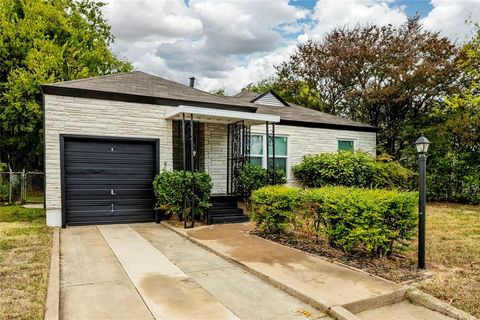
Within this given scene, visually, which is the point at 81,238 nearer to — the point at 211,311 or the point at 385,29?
the point at 211,311

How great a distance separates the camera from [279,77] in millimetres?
23047

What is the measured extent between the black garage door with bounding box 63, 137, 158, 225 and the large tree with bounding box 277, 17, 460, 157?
A: 11202 millimetres

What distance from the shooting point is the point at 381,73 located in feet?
53.2

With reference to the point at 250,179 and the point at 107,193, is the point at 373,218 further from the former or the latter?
the point at 107,193

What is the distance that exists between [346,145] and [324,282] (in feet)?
34.3

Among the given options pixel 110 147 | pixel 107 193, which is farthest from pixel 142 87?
pixel 107 193

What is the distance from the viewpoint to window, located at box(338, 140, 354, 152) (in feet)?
45.1

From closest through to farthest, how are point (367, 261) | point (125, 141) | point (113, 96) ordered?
point (367, 261)
point (113, 96)
point (125, 141)

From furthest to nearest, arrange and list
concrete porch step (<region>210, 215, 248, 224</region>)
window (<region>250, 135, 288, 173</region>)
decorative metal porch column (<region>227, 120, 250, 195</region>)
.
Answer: window (<region>250, 135, 288, 173</region>), decorative metal porch column (<region>227, 120, 250, 195</region>), concrete porch step (<region>210, 215, 248, 224</region>)

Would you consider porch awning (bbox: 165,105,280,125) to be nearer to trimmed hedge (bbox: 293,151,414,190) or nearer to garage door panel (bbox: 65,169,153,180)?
garage door panel (bbox: 65,169,153,180)

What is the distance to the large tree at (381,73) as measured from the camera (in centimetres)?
1460

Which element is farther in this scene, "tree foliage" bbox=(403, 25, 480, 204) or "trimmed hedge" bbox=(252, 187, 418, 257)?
"tree foliage" bbox=(403, 25, 480, 204)

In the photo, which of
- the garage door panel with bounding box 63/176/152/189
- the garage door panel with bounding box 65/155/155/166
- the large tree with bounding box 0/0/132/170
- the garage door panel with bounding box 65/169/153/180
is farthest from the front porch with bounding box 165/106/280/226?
the large tree with bounding box 0/0/132/170

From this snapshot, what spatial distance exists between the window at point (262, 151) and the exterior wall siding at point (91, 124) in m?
3.26
